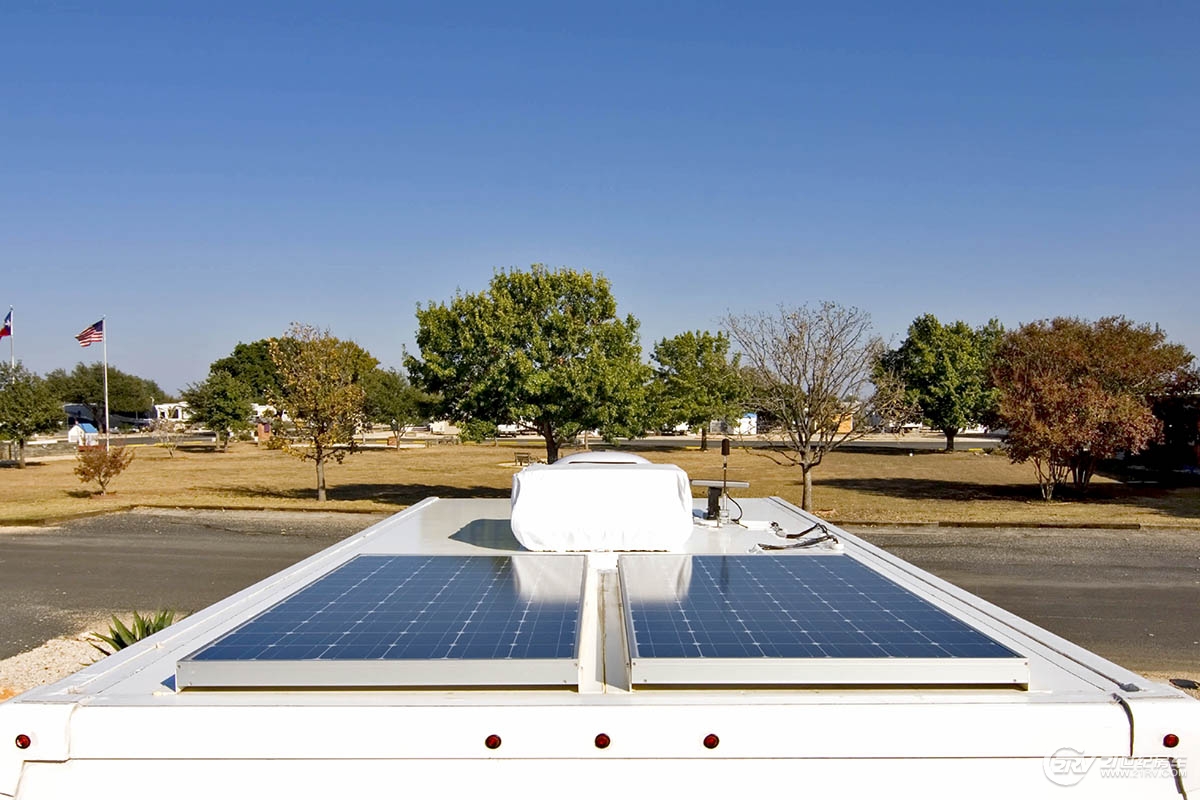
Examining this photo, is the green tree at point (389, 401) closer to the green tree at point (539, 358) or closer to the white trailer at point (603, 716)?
the green tree at point (539, 358)

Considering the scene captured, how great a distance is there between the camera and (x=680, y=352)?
6238cm

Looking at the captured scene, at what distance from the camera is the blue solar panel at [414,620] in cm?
374

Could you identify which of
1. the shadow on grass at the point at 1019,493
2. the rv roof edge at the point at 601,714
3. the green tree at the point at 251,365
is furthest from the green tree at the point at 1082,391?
the green tree at the point at 251,365

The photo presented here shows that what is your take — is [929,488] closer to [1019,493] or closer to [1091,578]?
[1019,493]

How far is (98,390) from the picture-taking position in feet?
301

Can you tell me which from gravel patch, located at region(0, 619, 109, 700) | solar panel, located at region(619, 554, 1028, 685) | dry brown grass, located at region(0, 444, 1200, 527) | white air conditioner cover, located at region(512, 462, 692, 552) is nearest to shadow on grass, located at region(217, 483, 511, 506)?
dry brown grass, located at region(0, 444, 1200, 527)

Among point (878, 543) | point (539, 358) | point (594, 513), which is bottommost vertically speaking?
point (878, 543)

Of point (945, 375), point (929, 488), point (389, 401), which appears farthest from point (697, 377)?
point (929, 488)

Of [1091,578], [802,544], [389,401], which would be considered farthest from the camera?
[389,401]

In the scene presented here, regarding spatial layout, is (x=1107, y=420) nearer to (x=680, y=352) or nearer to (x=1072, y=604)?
(x=1072, y=604)

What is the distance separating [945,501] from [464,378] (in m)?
16.4

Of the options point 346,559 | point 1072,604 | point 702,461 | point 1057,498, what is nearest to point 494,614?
point 346,559

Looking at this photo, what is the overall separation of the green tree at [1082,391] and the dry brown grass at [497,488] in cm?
169

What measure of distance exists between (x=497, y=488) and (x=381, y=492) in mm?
4422
